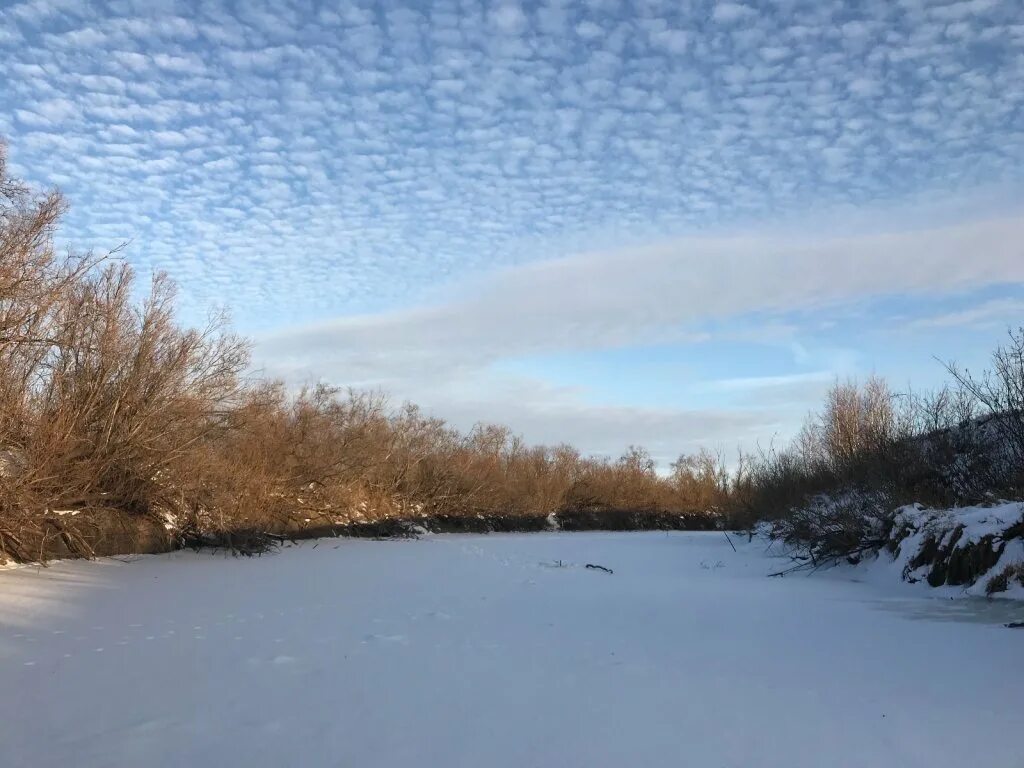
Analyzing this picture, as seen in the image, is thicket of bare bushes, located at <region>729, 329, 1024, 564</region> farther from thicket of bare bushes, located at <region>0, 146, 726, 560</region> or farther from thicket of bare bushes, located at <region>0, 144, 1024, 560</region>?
thicket of bare bushes, located at <region>0, 146, 726, 560</region>

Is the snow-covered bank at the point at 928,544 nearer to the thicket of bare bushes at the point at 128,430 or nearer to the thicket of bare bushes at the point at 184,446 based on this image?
the thicket of bare bushes at the point at 184,446

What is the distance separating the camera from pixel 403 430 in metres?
38.4

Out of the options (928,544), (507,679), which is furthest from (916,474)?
(507,679)

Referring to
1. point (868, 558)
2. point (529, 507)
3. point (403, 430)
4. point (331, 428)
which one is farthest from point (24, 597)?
point (529, 507)

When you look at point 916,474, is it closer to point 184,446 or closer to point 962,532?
point 962,532

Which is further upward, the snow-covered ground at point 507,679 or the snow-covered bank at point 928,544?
the snow-covered bank at point 928,544

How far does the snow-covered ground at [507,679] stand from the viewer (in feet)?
13.0

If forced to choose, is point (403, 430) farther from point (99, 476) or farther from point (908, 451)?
point (908, 451)

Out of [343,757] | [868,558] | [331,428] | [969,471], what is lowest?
[343,757]

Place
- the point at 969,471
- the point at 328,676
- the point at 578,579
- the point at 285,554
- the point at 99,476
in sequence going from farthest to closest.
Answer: the point at 285,554, the point at 99,476, the point at 969,471, the point at 578,579, the point at 328,676

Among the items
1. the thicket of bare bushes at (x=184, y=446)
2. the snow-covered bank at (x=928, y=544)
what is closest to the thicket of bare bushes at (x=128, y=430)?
the thicket of bare bushes at (x=184, y=446)

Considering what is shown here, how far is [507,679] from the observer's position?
541 centimetres

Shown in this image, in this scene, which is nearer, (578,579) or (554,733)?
(554,733)

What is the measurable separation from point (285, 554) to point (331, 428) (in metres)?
11.5
